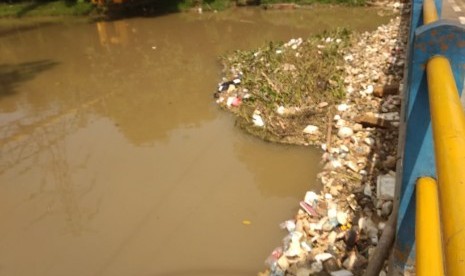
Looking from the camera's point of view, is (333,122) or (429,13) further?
(333,122)

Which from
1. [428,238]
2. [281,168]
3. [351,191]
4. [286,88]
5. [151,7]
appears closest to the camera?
[428,238]

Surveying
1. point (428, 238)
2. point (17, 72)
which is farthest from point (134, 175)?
point (17, 72)

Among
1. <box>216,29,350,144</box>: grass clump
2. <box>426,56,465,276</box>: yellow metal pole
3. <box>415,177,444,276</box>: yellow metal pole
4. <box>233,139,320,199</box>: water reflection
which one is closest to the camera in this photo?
<box>426,56,465,276</box>: yellow metal pole

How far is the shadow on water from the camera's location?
7183 mm

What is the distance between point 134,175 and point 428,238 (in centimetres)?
372

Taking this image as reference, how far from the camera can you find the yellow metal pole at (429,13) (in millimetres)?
1985

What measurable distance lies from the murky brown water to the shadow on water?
0.05 meters

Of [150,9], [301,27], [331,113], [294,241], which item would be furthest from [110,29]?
[294,241]

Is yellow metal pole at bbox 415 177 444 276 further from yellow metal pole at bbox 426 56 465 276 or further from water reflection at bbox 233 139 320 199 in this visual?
water reflection at bbox 233 139 320 199

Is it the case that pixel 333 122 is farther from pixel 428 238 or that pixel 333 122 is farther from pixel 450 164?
pixel 450 164

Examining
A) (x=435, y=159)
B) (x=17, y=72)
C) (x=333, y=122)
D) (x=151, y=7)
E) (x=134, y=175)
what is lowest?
(x=134, y=175)

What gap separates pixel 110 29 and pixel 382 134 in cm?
954

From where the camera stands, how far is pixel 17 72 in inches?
315

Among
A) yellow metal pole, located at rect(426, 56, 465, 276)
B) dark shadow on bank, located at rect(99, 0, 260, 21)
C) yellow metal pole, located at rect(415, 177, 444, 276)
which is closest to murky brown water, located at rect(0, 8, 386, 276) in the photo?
yellow metal pole, located at rect(415, 177, 444, 276)
